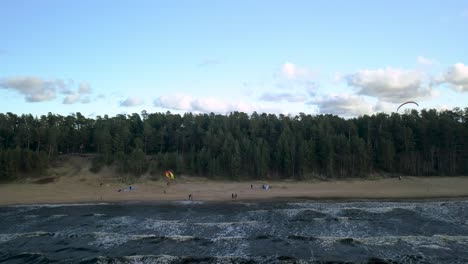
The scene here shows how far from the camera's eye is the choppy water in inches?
890

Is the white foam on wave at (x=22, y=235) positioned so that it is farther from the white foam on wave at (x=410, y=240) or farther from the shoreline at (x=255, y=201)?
the white foam on wave at (x=410, y=240)

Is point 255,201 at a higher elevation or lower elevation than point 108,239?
higher

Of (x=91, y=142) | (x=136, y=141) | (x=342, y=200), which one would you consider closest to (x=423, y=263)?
(x=342, y=200)

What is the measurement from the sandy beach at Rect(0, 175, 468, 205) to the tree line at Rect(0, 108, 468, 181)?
4.54 metres

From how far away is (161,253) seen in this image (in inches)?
921

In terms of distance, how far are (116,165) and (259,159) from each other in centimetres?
2878

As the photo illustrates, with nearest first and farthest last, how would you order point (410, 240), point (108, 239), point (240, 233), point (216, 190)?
point (410, 240) < point (108, 239) < point (240, 233) < point (216, 190)

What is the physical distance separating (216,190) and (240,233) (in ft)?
86.2

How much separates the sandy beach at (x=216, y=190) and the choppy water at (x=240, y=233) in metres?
6.31

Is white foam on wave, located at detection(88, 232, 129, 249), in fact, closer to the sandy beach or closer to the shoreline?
the shoreline

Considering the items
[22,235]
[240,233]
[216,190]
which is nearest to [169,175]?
[216,190]

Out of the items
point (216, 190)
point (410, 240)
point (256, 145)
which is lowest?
point (410, 240)

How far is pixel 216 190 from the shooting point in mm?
54750

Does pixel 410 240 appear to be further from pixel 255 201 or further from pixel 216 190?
pixel 216 190
